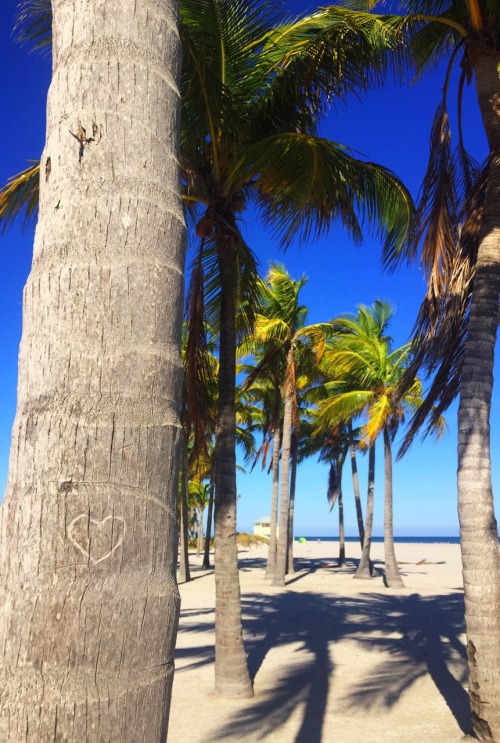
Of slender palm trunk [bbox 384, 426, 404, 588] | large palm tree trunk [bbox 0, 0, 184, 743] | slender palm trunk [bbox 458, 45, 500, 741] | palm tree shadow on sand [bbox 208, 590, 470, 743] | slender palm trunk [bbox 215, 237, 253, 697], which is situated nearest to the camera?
large palm tree trunk [bbox 0, 0, 184, 743]

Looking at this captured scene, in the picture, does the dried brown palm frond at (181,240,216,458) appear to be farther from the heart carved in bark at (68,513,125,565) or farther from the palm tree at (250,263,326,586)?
the palm tree at (250,263,326,586)

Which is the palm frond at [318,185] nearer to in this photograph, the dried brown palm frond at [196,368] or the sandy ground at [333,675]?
the dried brown palm frond at [196,368]

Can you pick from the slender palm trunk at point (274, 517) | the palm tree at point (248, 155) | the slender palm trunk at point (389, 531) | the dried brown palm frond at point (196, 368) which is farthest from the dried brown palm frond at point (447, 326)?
the slender palm trunk at point (274, 517)

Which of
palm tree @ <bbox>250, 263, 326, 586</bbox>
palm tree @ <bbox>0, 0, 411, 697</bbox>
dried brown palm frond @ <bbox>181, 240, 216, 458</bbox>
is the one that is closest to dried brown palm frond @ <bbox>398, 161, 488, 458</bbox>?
palm tree @ <bbox>0, 0, 411, 697</bbox>

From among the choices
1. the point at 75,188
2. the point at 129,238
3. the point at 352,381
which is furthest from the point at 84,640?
the point at 352,381

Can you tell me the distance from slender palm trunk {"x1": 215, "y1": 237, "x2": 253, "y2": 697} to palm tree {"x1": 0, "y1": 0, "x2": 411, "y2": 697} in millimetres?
13

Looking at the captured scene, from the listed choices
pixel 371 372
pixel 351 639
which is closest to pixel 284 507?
pixel 371 372

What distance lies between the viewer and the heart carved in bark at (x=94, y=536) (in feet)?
4.26

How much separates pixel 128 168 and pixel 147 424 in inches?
23.8

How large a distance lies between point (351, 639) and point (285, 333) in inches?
441

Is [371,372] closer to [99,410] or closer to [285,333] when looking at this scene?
[285,333]

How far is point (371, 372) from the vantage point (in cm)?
2361

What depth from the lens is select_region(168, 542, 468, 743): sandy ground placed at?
24.1 ft

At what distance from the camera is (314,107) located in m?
9.57
